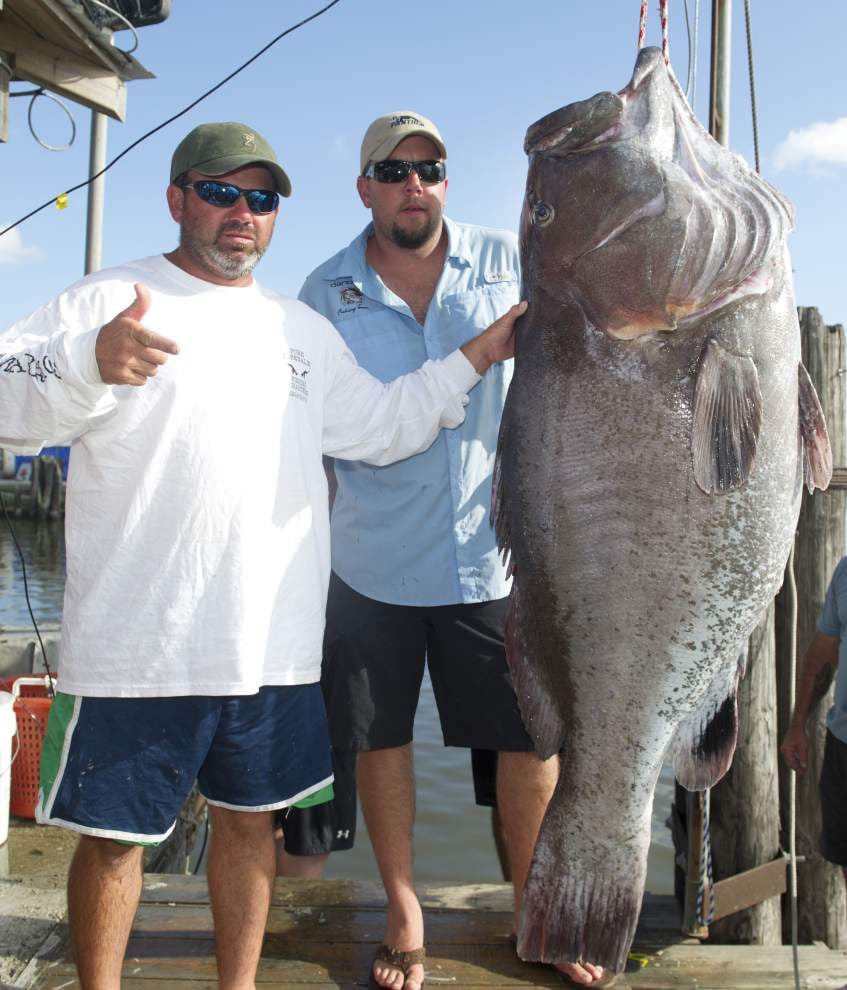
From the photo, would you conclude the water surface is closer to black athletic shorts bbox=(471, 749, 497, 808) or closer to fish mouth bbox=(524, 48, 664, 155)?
black athletic shorts bbox=(471, 749, 497, 808)

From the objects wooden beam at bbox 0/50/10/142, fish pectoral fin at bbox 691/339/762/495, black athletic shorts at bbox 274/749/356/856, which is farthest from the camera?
wooden beam at bbox 0/50/10/142

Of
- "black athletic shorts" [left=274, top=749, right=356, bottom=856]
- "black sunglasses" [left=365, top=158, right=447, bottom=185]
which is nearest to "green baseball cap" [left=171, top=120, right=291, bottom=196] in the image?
"black sunglasses" [left=365, top=158, right=447, bottom=185]

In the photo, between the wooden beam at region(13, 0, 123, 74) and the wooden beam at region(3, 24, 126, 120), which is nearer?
the wooden beam at region(13, 0, 123, 74)

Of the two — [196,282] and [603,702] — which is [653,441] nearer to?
[603,702]

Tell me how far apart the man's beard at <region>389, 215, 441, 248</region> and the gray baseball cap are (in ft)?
0.85

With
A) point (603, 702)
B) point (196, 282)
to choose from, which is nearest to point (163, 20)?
point (196, 282)

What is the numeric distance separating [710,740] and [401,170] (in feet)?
7.63

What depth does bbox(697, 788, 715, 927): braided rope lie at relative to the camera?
3.68 metres

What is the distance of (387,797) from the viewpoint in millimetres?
3438

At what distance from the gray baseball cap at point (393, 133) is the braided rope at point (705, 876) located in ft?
9.25

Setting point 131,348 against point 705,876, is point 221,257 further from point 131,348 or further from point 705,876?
point 705,876

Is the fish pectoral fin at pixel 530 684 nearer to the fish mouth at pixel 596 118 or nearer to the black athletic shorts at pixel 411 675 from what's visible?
the black athletic shorts at pixel 411 675

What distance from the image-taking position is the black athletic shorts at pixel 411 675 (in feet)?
11.1

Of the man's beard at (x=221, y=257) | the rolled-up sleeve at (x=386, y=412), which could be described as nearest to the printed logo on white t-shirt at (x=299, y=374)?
the rolled-up sleeve at (x=386, y=412)
